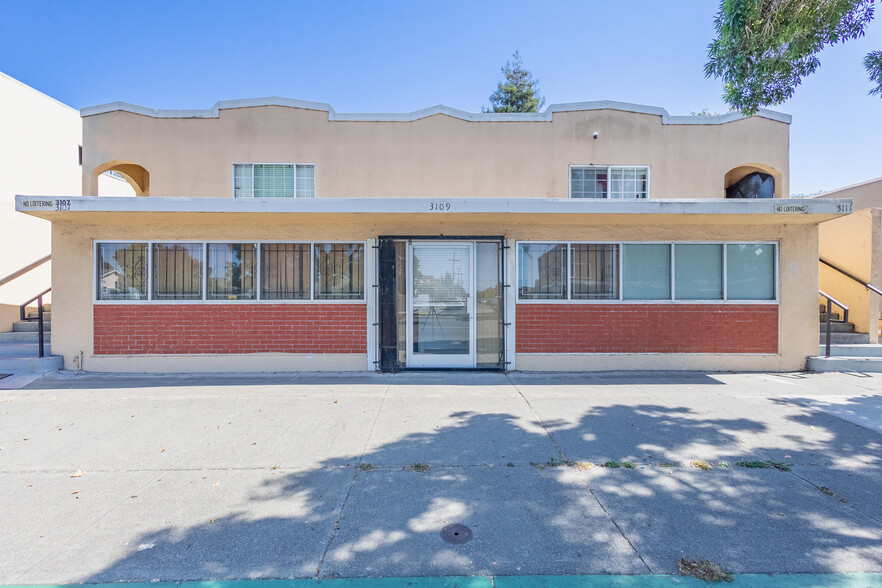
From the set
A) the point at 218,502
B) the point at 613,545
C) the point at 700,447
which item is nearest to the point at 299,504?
the point at 218,502

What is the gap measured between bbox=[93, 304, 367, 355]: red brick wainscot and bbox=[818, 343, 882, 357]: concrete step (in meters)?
9.26

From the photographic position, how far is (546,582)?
8.45 ft

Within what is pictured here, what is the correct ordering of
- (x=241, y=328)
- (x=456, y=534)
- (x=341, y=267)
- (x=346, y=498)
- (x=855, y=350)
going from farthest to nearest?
(x=855, y=350), (x=341, y=267), (x=241, y=328), (x=346, y=498), (x=456, y=534)

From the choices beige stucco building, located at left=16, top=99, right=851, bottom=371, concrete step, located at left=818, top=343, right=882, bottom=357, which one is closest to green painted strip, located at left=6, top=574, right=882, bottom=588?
beige stucco building, located at left=16, top=99, right=851, bottom=371

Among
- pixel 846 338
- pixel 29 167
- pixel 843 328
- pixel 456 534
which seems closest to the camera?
pixel 456 534

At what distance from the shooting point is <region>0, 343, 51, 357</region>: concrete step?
8.09m

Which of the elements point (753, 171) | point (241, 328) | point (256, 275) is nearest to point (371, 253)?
point (256, 275)

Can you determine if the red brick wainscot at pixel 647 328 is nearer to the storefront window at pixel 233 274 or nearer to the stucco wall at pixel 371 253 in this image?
the stucco wall at pixel 371 253

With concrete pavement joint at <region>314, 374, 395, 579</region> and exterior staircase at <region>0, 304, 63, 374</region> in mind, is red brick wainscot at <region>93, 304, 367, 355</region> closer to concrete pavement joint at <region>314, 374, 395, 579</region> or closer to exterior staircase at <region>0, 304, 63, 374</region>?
exterior staircase at <region>0, 304, 63, 374</region>

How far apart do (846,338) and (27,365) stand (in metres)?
15.8

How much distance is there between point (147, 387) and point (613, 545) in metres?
7.20

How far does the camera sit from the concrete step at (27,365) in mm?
7473

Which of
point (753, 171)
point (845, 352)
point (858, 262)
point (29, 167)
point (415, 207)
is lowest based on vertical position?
point (845, 352)

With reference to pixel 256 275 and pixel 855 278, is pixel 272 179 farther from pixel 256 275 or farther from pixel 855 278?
pixel 855 278
